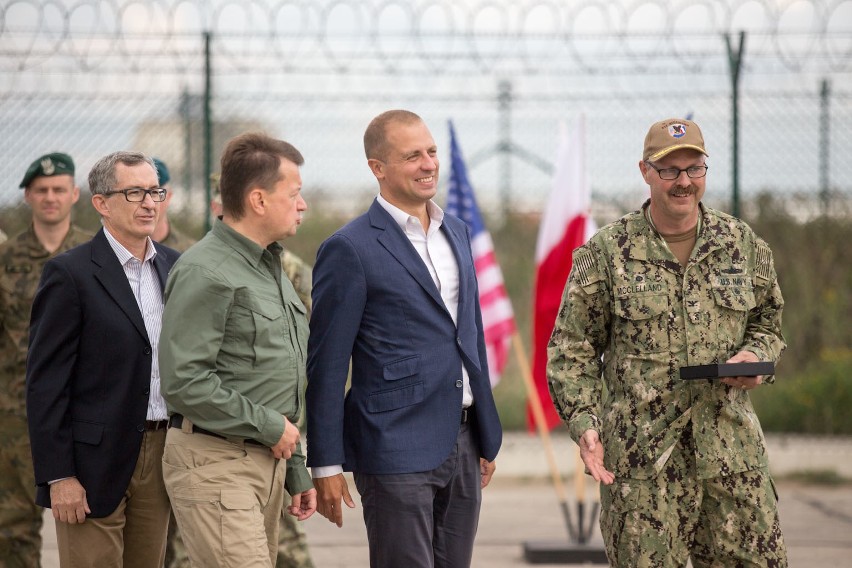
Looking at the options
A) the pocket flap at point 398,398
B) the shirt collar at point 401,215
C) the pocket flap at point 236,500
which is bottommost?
the pocket flap at point 236,500

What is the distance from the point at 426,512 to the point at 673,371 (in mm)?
912

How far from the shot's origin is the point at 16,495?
16.5ft

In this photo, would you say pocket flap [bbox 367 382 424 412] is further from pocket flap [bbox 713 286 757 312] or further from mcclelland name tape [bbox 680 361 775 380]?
pocket flap [bbox 713 286 757 312]

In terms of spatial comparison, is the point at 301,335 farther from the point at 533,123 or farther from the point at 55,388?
the point at 533,123

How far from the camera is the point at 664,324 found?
3695 mm

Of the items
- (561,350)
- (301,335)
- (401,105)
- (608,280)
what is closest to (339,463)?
(301,335)

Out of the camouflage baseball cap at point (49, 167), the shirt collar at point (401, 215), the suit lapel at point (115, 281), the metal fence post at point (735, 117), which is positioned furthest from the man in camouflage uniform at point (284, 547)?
the metal fence post at point (735, 117)

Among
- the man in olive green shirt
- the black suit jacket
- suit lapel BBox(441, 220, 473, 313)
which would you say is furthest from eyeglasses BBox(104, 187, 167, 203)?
suit lapel BBox(441, 220, 473, 313)

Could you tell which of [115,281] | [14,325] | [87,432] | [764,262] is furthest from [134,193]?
[764,262]

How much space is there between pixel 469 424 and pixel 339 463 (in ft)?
1.60

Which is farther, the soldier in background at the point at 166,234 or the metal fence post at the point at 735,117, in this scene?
the metal fence post at the point at 735,117

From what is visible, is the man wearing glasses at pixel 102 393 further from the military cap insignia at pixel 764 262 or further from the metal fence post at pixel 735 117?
the metal fence post at pixel 735 117

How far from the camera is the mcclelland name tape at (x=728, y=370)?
11.5ft

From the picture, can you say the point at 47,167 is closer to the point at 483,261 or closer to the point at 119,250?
the point at 119,250
